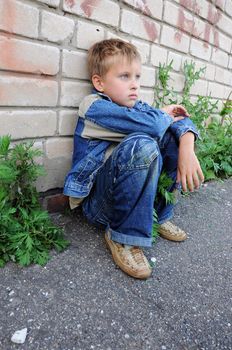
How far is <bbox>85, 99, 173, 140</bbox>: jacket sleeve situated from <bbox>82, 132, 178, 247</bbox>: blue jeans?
0.27 ft

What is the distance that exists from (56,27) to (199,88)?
180cm

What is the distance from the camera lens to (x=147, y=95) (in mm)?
2551

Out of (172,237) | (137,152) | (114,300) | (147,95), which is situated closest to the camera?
(114,300)

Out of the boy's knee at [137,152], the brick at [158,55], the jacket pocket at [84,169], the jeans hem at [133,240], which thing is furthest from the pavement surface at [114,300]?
the brick at [158,55]

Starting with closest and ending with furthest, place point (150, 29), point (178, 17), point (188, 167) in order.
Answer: point (188, 167) → point (150, 29) → point (178, 17)

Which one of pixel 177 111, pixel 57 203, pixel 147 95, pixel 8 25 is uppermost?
pixel 8 25

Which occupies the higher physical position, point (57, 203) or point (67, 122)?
point (67, 122)

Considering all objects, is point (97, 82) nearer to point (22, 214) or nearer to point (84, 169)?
point (84, 169)

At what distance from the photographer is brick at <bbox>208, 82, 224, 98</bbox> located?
3432 millimetres

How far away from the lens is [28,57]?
1.75m

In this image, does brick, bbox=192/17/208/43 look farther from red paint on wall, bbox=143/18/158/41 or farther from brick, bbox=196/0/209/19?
red paint on wall, bbox=143/18/158/41

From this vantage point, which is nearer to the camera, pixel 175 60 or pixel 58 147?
pixel 58 147

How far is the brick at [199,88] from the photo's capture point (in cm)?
314

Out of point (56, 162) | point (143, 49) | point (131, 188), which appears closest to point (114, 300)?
point (131, 188)
